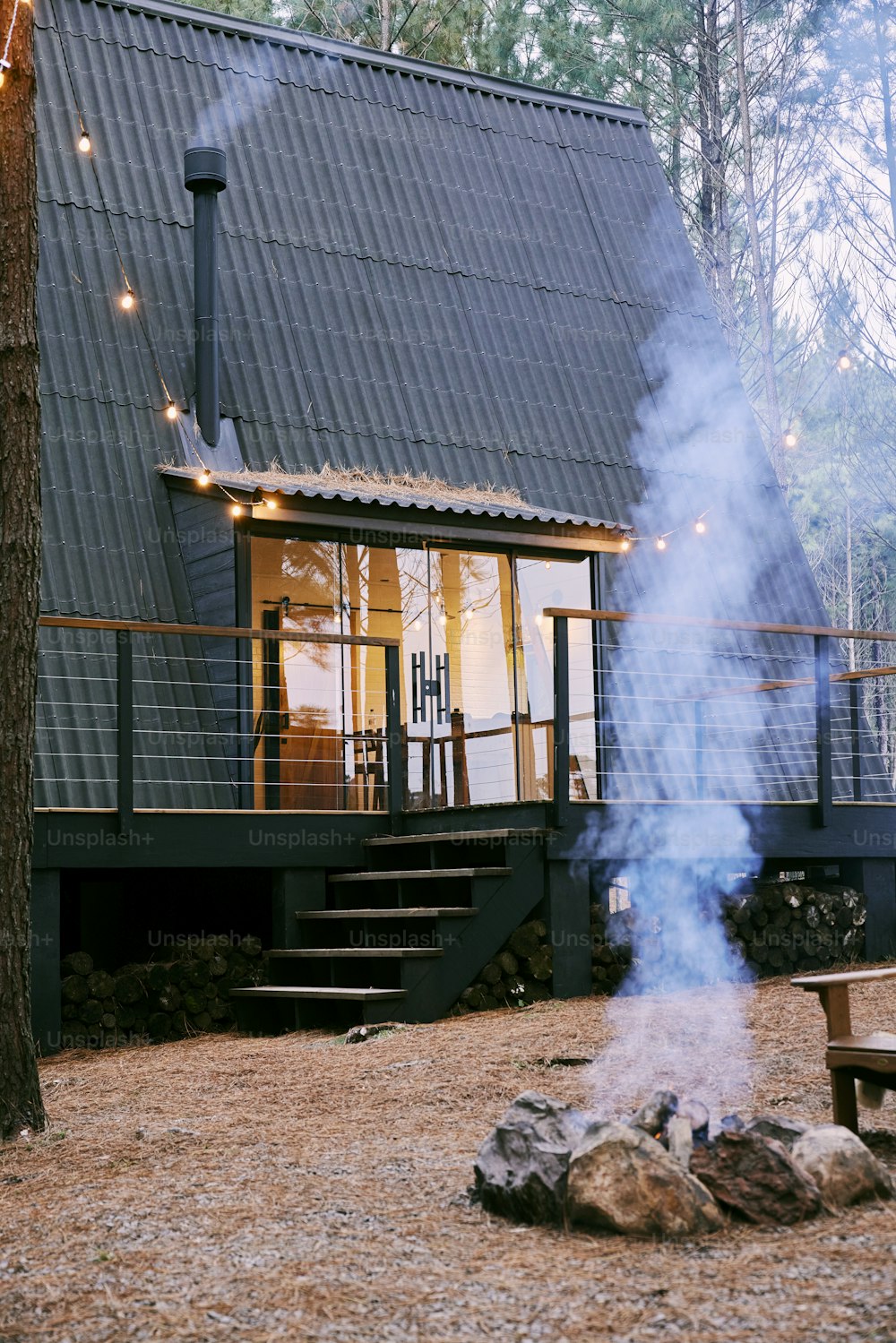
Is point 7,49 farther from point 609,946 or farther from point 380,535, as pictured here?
point 609,946

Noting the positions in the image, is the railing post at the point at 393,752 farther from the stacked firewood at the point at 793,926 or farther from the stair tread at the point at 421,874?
the stacked firewood at the point at 793,926

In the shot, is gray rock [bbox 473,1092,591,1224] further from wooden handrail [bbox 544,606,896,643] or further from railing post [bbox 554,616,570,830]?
wooden handrail [bbox 544,606,896,643]

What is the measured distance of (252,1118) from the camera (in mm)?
5469

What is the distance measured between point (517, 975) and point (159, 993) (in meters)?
1.97

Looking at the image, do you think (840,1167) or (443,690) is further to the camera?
(443,690)

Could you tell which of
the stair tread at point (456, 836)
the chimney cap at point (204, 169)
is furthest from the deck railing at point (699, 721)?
the chimney cap at point (204, 169)

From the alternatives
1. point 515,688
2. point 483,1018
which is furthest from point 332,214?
point 483,1018

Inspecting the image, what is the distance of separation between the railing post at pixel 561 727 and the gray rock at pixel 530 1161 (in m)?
3.84

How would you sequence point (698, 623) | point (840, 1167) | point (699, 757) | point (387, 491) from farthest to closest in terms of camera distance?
point (387, 491) → point (699, 757) → point (698, 623) → point (840, 1167)

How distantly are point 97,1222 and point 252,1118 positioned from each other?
4.78ft

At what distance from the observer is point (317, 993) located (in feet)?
25.2

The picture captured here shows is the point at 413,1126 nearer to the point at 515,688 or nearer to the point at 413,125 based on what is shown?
the point at 515,688

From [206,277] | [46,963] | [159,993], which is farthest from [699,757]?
[206,277]

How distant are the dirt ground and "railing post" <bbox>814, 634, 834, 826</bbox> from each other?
3.04 m
